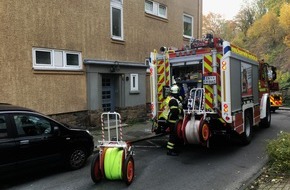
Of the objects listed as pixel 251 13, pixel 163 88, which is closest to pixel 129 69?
pixel 163 88

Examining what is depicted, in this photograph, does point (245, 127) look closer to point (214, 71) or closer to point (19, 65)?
point (214, 71)

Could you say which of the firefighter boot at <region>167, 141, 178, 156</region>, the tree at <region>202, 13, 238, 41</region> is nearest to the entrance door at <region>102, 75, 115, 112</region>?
the firefighter boot at <region>167, 141, 178, 156</region>

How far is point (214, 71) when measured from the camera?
320 inches

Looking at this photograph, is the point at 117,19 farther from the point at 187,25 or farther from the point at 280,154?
the point at 280,154

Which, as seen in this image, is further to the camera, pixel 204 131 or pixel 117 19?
pixel 117 19

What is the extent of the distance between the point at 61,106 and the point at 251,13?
49.5 m

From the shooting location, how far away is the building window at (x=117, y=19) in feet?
45.4

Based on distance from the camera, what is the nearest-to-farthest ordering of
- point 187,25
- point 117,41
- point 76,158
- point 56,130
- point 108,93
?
point 56,130
point 76,158
point 117,41
point 108,93
point 187,25

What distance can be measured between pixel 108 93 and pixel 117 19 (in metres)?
3.41

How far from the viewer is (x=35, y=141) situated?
246 inches

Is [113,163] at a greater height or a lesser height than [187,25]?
lesser

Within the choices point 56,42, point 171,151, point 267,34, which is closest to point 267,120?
point 171,151

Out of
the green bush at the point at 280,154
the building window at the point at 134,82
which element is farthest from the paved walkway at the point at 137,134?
the building window at the point at 134,82

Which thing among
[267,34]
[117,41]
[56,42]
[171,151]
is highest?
[267,34]
